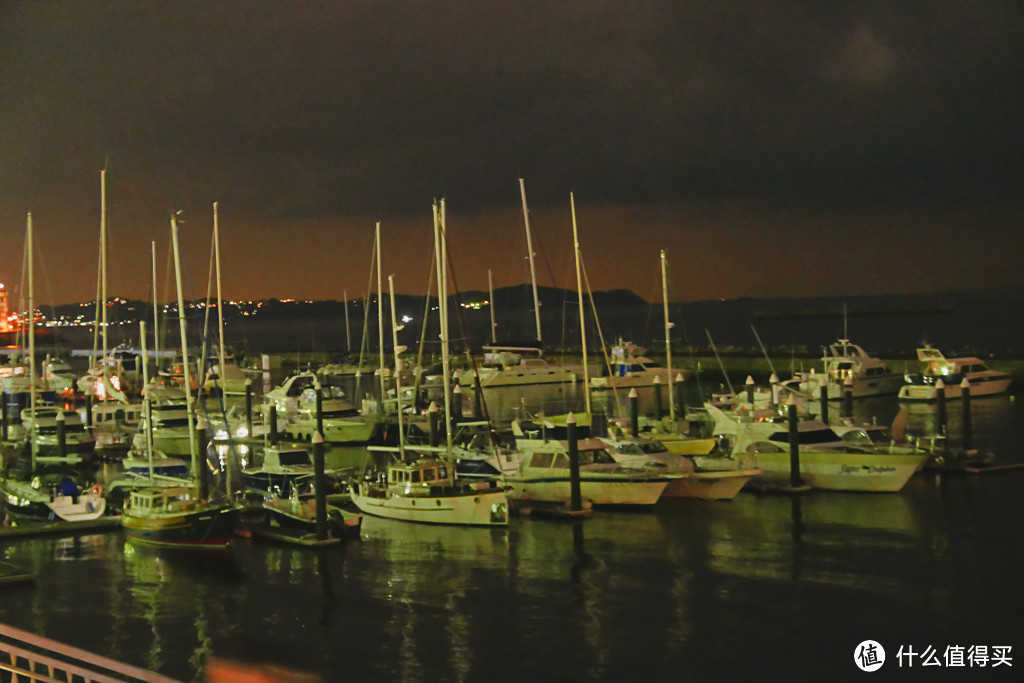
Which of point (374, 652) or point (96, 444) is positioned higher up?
point (96, 444)

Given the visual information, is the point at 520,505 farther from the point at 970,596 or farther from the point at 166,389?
the point at 166,389

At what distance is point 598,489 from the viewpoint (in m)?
26.8

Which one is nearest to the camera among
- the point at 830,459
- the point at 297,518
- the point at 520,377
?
the point at 297,518

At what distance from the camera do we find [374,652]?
56.1 feet

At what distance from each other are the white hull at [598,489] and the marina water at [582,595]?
43 centimetres

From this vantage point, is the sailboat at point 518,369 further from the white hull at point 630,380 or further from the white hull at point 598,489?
the white hull at point 598,489

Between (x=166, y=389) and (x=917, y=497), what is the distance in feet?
122

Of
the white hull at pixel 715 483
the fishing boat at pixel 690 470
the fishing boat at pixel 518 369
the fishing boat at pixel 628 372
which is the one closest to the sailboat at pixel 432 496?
the fishing boat at pixel 690 470

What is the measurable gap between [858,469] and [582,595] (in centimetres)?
1120

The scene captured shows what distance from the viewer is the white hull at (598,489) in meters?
26.6

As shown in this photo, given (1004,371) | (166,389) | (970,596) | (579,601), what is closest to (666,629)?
(579,601)

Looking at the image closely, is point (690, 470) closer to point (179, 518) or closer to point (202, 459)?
point (202, 459)

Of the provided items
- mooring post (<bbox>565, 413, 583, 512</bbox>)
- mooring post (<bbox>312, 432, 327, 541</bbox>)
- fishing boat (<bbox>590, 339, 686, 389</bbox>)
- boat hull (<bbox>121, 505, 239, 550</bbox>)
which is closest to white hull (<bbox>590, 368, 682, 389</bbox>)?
fishing boat (<bbox>590, 339, 686, 389</bbox>)

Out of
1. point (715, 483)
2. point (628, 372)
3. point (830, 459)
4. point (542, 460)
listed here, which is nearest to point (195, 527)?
point (542, 460)
